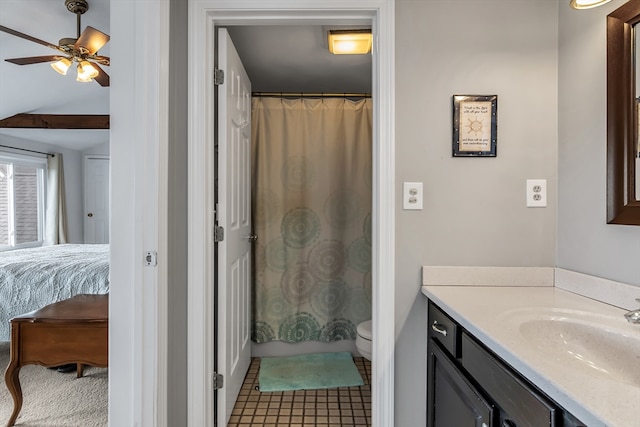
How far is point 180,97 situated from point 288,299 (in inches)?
65.4

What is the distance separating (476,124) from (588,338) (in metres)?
0.85

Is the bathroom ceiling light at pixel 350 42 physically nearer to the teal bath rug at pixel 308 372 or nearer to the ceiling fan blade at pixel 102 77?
the ceiling fan blade at pixel 102 77

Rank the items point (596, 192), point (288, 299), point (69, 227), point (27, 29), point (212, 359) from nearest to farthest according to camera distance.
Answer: point (596, 192), point (212, 359), point (27, 29), point (288, 299), point (69, 227)

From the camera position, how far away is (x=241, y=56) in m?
2.26

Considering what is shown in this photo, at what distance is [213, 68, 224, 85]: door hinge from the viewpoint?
1571mm

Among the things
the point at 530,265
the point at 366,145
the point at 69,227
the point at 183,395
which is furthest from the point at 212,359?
the point at 69,227

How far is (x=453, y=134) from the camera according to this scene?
1413 millimetres

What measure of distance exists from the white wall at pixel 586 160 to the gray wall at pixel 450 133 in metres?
0.06

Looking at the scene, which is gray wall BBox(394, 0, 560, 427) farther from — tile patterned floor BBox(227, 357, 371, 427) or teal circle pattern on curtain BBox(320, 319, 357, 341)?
teal circle pattern on curtain BBox(320, 319, 357, 341)

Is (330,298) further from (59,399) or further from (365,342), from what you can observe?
(59,399)

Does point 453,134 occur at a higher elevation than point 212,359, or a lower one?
higher

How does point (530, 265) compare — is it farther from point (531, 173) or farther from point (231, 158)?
point (231, 158)

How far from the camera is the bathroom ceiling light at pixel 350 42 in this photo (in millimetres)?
1891

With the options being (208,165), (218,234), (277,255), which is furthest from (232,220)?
(277,255)
